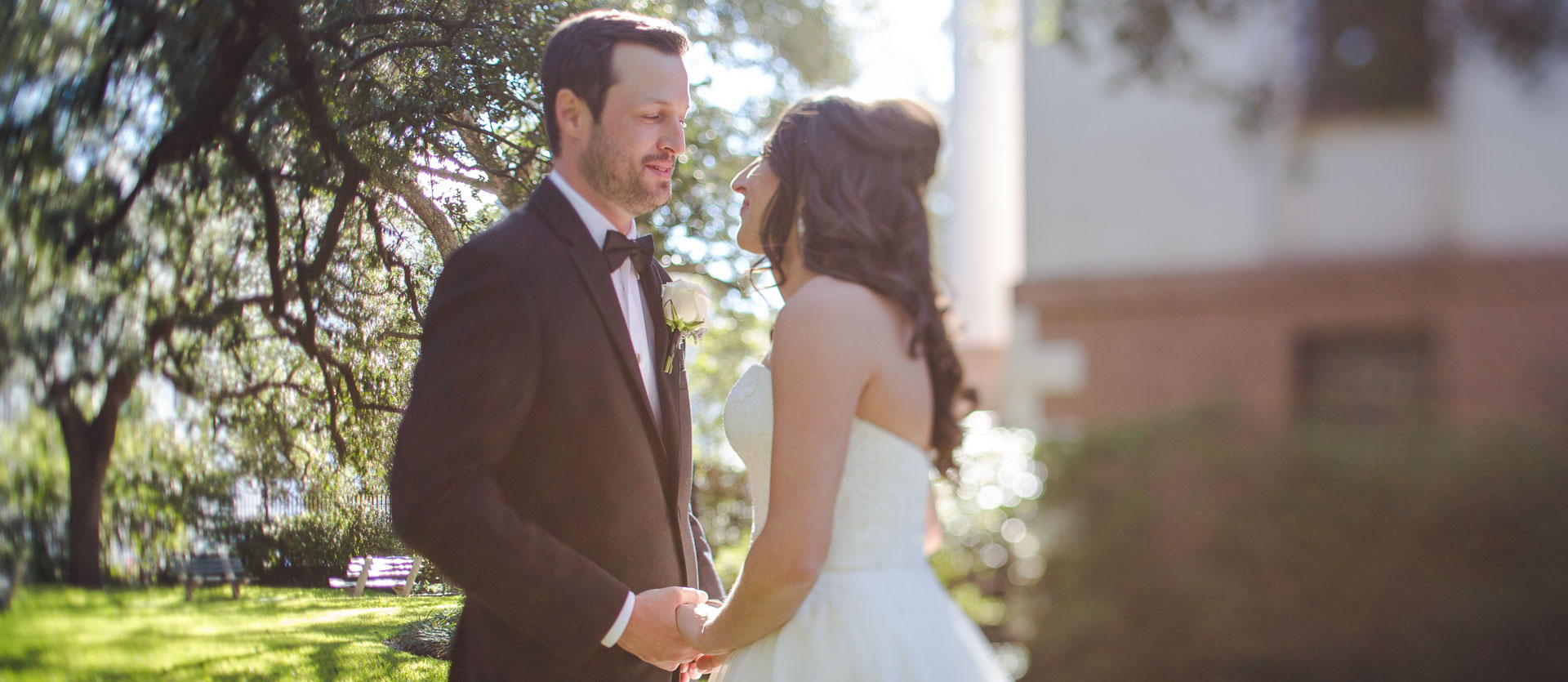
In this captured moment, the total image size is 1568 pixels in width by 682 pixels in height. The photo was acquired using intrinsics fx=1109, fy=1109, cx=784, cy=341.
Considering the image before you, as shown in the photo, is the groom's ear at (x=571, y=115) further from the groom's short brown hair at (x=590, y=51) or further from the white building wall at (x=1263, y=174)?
the white building wall at (x=1263, y=174)

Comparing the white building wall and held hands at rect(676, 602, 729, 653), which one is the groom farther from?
the white building wall

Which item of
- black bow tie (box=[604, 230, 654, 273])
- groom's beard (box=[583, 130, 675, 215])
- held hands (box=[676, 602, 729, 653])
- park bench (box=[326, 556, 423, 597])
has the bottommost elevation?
held hands (box=[676, 602, 729, 653])

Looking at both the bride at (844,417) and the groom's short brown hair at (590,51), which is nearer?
the groom's short brown hair at (590,51)

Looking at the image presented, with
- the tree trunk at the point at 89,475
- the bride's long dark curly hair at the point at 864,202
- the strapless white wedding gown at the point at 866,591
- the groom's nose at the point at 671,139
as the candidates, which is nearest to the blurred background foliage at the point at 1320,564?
the strapless white wedding gown at the point at 866,591

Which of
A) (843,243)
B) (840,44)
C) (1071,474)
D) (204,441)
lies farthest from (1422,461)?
(204,441)

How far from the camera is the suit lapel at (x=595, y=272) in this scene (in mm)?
1927

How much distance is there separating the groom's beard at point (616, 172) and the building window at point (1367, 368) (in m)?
9.42

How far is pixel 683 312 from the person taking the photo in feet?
6.92

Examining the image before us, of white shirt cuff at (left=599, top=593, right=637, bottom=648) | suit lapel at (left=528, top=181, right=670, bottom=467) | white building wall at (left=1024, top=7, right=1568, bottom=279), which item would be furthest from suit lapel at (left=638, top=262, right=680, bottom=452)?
white building wall at (left=1024, top=7, right=1568, bottom=279)

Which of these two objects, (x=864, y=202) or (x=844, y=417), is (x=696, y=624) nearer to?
(x=844, y=417)

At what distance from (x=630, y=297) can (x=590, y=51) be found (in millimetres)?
461

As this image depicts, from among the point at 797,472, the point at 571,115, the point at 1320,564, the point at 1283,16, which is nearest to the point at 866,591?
the point at 797,472

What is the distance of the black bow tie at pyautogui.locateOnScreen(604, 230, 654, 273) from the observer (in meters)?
1.99

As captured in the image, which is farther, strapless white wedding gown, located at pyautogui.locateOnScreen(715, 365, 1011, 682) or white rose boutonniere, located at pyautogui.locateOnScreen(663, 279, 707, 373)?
strapless white wedding gown, located at pyautogui.locateOnScreen(715, 365, 1011, 682)
